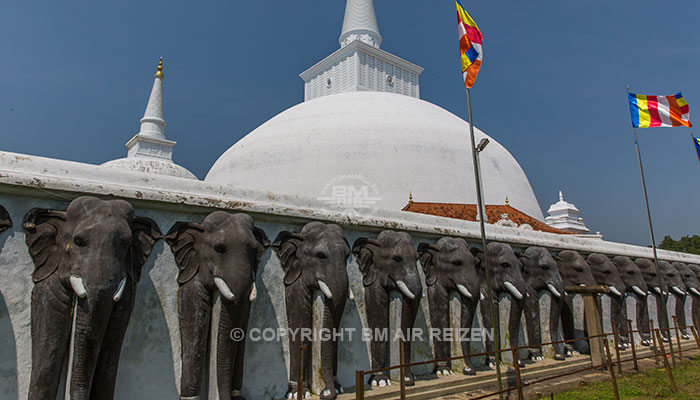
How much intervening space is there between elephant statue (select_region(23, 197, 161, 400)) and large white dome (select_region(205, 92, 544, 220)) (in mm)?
10160

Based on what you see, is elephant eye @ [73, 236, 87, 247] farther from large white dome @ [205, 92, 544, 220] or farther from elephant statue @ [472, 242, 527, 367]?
large white dome @ [205, 92, 544, 220]

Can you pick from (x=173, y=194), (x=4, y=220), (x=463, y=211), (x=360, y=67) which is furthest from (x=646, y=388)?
(x=360, y=67)

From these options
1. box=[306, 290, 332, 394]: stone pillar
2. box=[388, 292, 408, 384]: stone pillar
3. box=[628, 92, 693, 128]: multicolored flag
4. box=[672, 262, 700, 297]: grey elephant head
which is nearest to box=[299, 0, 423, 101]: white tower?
box=[628, 92, 693, 128]: multicolored flag

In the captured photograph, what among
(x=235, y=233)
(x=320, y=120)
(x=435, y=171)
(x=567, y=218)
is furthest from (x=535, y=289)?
(x=567, y=218)

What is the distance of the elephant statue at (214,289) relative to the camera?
210 inches

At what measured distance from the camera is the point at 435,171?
16312mm

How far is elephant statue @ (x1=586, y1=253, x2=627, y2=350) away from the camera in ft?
35.1

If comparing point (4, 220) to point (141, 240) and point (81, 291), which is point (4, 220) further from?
point (141, 240)

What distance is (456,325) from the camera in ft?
26.4

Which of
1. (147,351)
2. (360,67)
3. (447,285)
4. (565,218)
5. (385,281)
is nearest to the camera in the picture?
(147,351)

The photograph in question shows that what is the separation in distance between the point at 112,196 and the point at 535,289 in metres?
7.80

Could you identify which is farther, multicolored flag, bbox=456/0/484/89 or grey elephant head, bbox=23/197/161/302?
multicolored flag, bbox=456/0/484/89

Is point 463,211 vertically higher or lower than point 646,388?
higher

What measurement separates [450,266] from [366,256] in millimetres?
1601
